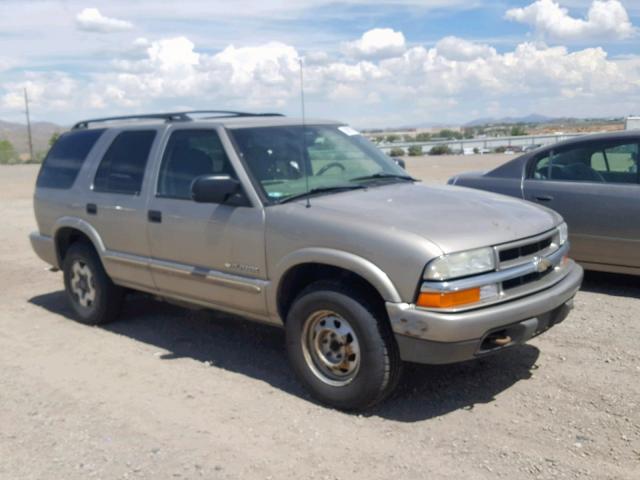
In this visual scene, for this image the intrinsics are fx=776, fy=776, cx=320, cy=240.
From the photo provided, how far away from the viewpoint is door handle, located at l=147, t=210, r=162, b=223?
20.4ft

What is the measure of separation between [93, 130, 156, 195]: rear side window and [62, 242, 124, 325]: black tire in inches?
26.6

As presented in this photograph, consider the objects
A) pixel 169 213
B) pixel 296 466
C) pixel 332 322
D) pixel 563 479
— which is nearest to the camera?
pixel 563 479

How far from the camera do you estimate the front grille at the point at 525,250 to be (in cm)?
476

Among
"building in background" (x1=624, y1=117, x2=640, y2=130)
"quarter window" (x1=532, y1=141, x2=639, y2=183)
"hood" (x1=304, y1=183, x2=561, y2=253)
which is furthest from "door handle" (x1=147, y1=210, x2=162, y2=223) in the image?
"building in background" (x1=624, y1=117, x2=640, y2=130)

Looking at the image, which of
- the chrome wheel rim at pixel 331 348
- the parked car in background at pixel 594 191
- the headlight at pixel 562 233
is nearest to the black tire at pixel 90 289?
the chrome wheel rim at pixel 331 348

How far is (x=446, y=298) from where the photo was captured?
4.47m

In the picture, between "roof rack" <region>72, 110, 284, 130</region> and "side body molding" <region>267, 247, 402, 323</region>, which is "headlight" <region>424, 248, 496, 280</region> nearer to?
"side body molding" <region>267, 247, 402, 323</region>

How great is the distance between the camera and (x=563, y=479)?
157 inches

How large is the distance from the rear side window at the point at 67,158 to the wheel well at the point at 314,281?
2972mm

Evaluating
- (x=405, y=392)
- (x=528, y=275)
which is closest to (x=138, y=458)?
(x=405, y=392)

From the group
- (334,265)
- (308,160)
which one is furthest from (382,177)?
(334,265)

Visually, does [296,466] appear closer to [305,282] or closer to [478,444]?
[478,444]

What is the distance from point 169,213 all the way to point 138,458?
224 centimetres

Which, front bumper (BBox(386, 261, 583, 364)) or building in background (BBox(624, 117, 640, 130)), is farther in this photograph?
building in background (BBox(624, 117, 640, 130))
